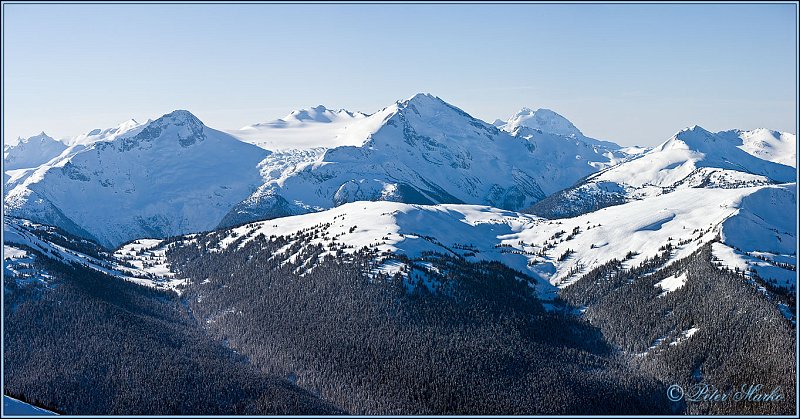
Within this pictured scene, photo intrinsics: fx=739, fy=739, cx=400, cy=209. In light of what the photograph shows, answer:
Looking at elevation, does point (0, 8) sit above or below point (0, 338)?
above

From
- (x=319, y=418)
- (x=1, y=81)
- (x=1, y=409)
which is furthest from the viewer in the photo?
(x=319, y=418)

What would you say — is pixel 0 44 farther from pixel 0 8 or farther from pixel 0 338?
pixel 0 338

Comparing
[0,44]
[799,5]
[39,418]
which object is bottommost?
[39,418]

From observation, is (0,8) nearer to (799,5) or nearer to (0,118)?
(0,118)

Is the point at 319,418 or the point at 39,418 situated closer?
the point at 39,418

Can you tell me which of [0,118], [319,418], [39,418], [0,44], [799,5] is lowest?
[319,418]

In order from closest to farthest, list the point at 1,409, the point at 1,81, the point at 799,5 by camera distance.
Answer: the point at 1,409, the point at 1,81, the point at 799,5

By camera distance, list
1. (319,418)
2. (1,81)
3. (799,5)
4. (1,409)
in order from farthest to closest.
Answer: (319,418), (799,5), (1,81), (1,409)

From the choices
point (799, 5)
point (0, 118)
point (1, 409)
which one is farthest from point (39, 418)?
point (799, 5)

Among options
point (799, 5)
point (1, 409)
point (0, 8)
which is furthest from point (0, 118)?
point (799, 5)
